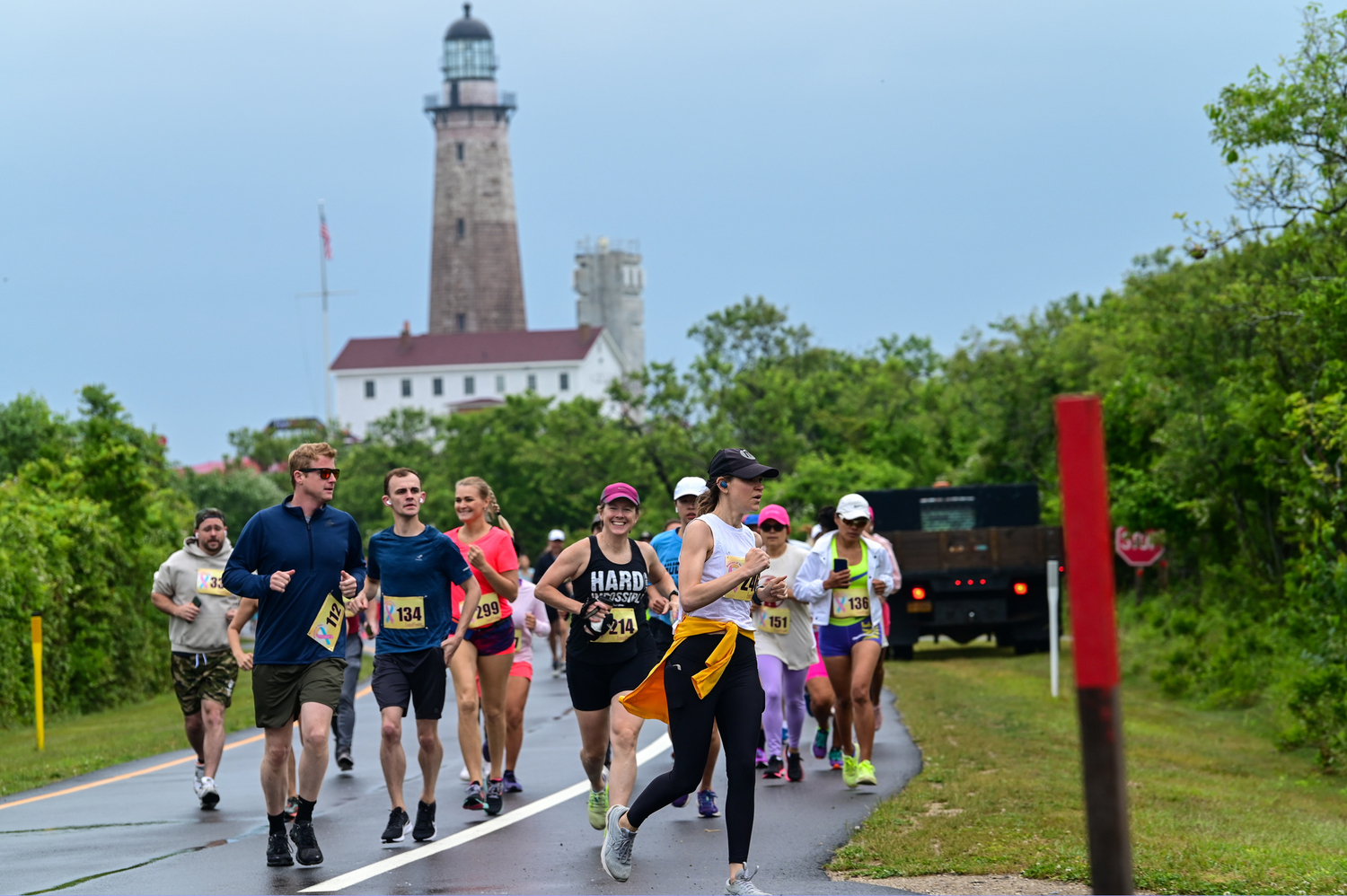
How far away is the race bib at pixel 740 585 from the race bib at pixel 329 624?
234 cm

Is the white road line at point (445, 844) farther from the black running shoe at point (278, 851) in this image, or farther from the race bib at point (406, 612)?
the race bib at point (406, 612)

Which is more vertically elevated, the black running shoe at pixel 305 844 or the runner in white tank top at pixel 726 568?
the runner in white tank top at pixel 726 568

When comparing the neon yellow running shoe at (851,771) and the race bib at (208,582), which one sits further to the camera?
the race bib at (208,582)

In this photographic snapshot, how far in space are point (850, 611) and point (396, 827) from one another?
3.94m

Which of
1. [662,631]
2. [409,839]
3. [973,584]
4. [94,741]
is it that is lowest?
[94,741]

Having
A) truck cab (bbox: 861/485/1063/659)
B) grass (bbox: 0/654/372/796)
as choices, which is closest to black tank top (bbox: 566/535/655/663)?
grass (bbox: 0/654/372/796)

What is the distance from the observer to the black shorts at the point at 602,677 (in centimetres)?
988

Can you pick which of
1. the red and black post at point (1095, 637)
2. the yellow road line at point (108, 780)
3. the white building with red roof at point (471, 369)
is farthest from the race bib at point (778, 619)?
the white building with red roof at point (471, 369)

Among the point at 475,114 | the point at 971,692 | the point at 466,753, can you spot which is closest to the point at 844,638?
the point at 466,753

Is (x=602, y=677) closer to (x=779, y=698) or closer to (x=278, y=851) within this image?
(x=278, y=851)

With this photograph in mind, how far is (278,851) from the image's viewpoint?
9023mm

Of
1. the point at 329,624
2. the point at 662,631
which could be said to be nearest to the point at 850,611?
the point at 662,631

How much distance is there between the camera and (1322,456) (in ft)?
65.0

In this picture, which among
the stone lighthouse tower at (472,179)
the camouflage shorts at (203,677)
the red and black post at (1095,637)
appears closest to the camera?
the red and black post at (1095,637)
